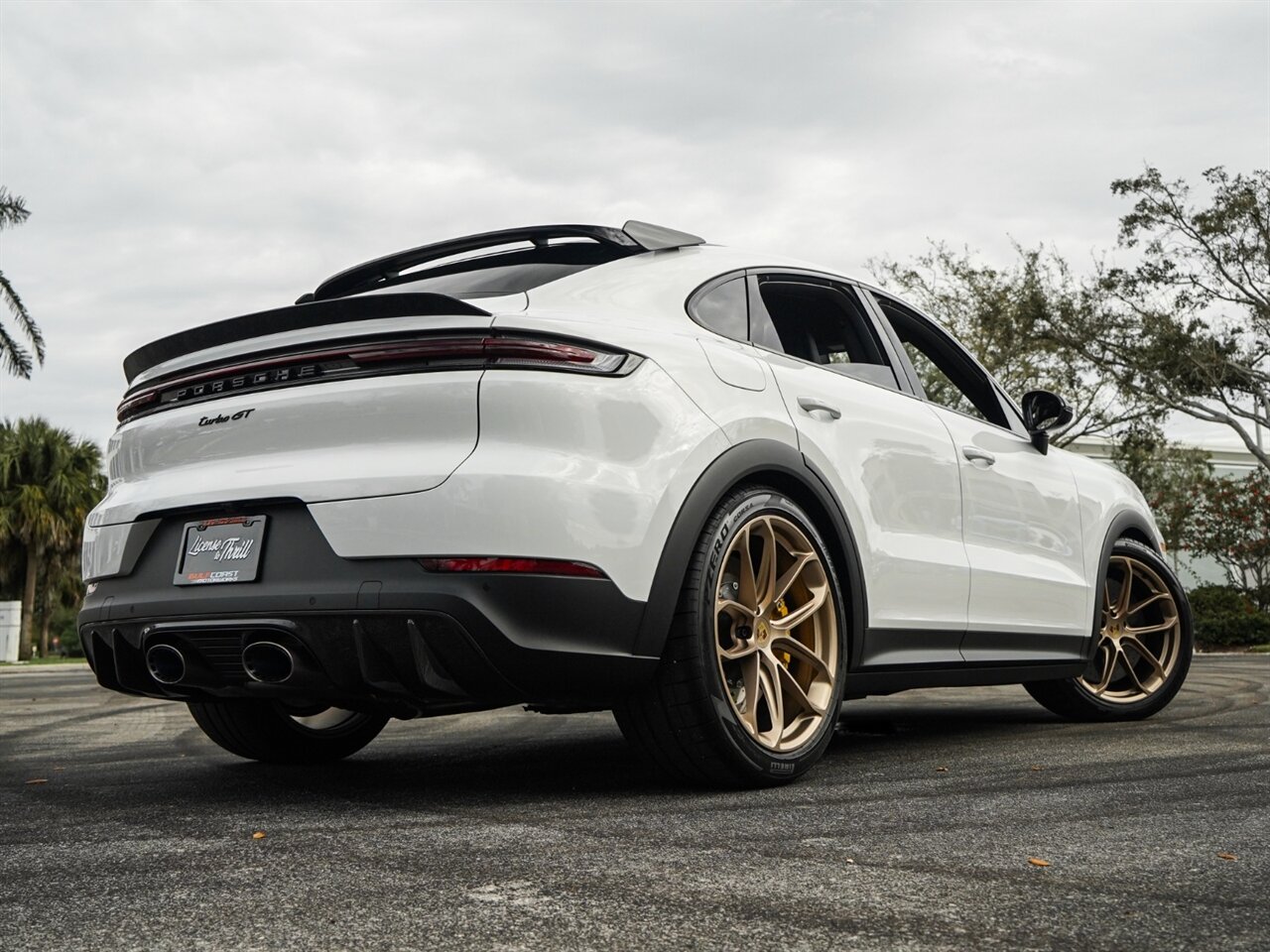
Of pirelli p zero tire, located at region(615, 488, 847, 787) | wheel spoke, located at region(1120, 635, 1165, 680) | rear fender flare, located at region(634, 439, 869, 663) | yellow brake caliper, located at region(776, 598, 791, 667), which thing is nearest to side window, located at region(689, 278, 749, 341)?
rear fender flare, located at region(634, 439, 869, 663)

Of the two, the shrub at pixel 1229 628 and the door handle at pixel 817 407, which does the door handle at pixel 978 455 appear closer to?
the door handle at pixel 817 407

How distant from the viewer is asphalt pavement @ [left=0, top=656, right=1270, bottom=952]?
217cm

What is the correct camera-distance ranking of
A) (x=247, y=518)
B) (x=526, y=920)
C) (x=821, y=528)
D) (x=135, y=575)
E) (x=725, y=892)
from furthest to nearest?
1. (x=821, y=528)
2. (x=135, y=575)
3. (x=247, y=518)
4. (x=725, y=892)
5. (x=526, y=920)

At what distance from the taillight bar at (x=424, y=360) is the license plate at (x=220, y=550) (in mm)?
392

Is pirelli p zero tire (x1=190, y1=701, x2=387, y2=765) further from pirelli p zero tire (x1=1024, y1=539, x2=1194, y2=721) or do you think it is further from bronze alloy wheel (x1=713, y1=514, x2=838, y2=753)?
pirelli p zero tire (x1=1024, y1=539, x2=1194, y2=721)

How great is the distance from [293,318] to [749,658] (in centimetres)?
164

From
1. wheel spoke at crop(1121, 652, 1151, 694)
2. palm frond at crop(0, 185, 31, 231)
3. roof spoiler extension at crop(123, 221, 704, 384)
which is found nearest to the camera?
roof spoiler extension at crop(123, 221, 704, 384)

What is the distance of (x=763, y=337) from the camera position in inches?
171

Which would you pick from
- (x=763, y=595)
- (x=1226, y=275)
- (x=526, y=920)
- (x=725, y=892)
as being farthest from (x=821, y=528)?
(x=1226, y=275)

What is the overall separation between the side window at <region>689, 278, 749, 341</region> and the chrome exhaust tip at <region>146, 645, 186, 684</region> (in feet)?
5.91

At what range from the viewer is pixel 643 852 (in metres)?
2.79

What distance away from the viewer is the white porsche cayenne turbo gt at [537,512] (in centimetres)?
330

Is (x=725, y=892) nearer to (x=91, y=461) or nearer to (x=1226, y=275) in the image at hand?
(x=1226, y=275)

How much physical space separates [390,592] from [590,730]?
3.08m
